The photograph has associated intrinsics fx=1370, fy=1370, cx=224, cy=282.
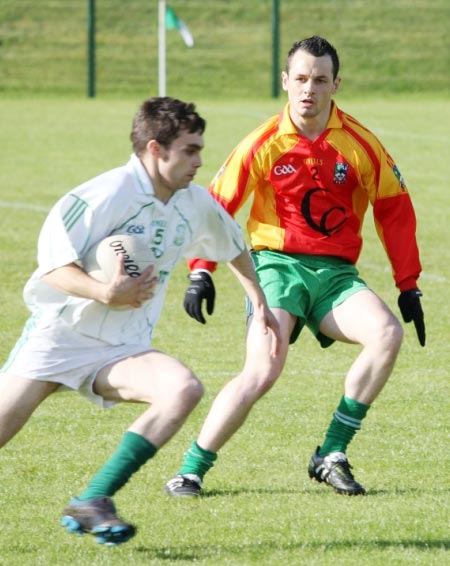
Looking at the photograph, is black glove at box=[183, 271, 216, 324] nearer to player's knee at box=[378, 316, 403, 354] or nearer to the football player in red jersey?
the football player in red jersey

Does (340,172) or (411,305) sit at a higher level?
(340,172)

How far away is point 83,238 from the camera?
4.98 metres

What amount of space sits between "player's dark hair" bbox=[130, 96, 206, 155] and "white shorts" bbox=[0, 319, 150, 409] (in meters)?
0.76

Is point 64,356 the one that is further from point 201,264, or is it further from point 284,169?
point 284,169

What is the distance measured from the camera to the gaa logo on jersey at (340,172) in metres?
6.45

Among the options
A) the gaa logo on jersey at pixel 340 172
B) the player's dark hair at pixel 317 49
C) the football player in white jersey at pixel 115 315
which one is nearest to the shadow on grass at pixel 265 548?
the football player in white jersey at pixel 115 315

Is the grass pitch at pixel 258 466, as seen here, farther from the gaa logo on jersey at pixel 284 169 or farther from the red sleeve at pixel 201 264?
the gaa logo on jersey at pixel 284 169

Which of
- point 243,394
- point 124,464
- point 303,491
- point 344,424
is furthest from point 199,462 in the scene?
point 124,464

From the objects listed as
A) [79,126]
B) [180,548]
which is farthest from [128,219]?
[79,126]

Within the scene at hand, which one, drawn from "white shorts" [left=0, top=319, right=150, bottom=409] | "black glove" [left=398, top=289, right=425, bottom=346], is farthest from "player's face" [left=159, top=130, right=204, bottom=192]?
"black glove" [left=398, top=289, right=425, bottom=346]

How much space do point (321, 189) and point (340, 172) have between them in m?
0.12

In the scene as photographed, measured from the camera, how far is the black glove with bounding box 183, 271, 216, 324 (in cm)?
618

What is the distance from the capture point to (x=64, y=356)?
508cm

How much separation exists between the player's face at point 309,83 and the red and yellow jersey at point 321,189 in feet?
0.48
